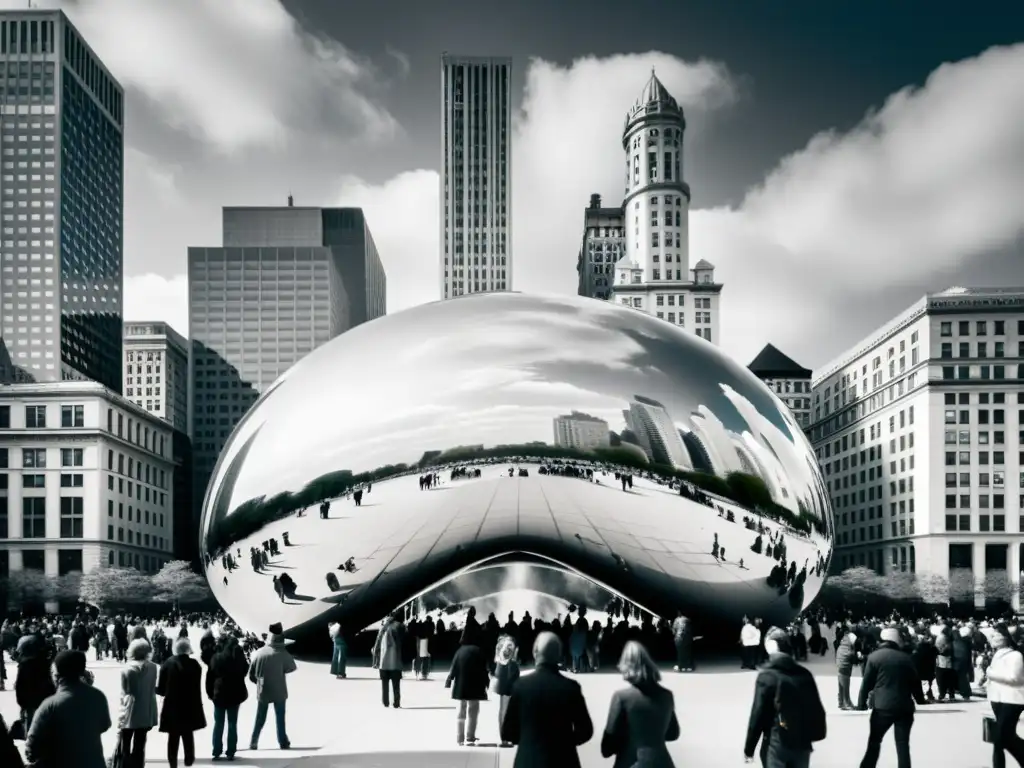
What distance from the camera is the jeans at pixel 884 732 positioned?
7.71 m

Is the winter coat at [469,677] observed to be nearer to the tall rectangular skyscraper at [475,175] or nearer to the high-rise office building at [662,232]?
the high-rise office building at [662,232]

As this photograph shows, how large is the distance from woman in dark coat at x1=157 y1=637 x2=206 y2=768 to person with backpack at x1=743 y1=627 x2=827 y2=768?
4504 mm

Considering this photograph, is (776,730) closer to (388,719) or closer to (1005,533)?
(388,719)

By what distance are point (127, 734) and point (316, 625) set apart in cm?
852

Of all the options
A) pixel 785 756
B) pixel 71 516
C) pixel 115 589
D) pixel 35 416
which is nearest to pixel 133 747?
pixel 785 756

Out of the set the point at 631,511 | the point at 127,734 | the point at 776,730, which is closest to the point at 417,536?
the point at 631,511

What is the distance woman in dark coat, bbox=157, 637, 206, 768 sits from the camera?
8.29 meters

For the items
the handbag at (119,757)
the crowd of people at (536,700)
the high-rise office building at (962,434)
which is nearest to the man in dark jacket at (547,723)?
the crowd of people at (536,700)

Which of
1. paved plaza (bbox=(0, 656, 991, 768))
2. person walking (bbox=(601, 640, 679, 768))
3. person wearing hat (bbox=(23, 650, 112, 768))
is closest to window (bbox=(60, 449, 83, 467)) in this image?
paved plaza (bbox=(0, 656, 991, 768))

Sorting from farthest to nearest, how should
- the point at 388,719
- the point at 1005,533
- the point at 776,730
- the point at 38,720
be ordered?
the point at 1005,533
the point at 388,719
the point at 776,730
the point at 38,720

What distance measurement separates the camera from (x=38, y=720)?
5.57 metres

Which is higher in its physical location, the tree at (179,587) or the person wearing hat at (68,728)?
the person wearing hat at (68,728)

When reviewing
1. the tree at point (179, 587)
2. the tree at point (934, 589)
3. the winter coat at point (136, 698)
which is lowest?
the tree at point (934, 589)

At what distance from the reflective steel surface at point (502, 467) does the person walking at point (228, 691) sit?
513 centimetres
